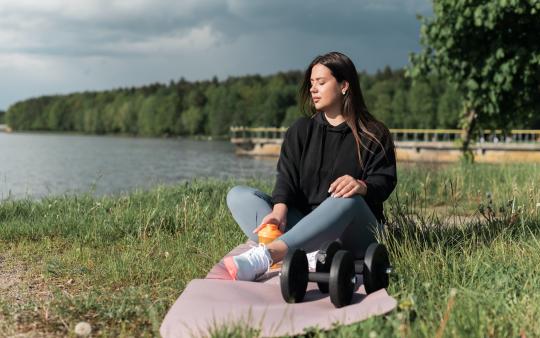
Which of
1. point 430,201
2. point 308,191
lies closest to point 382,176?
point 308,191

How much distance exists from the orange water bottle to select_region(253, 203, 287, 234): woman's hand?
0.08 ft

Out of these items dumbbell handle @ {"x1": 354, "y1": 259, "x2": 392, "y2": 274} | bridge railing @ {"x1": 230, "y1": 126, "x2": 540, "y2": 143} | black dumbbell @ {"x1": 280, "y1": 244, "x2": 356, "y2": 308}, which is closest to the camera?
black dumbbell @ {"x1": 280, "y1": 244, "x2": 356, "y2": 308}

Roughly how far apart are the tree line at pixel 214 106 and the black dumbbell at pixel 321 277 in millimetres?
54454

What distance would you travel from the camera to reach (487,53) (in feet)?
36.0

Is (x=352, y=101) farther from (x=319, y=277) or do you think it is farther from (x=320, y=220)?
(x=319, y=277)

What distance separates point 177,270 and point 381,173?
4.32 ft

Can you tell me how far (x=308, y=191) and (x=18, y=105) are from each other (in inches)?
6309

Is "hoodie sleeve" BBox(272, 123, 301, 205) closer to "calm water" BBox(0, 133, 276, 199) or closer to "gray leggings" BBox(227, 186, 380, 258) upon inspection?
"gray leggings" BBox(227, 186, 380, 258)

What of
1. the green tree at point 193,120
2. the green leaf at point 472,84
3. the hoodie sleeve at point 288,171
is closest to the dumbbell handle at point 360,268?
the hoodie sleeve at point 288,171

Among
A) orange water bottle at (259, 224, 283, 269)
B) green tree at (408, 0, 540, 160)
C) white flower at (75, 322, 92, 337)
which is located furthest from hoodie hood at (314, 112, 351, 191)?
green tree at (408, 0, 540, 160)

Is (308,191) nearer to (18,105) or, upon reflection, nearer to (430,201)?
(430,201)

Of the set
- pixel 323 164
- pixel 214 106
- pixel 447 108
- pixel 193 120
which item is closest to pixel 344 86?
pixel 323 164

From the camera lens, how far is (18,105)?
5910 inches

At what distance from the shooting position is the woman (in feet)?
10.8
